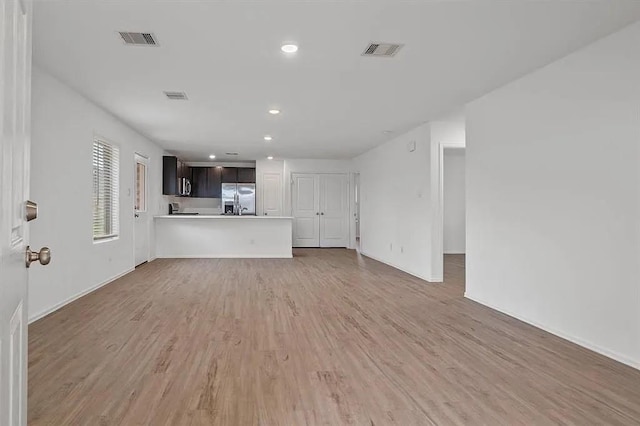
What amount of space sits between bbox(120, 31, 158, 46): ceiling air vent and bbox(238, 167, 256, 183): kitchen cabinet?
8.21 meters

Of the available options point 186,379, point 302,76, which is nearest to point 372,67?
point 302,76

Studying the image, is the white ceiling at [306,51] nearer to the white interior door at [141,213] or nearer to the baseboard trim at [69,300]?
the white interior door at [141,213]

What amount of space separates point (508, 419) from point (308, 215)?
945 centimetres

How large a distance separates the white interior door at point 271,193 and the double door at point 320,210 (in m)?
0.40

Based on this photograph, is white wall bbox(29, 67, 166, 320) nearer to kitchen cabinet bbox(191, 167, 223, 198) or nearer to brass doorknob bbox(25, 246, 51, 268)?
brass doorknob bbox(25, 246, 51, 268)

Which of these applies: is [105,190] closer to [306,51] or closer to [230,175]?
[306,51]

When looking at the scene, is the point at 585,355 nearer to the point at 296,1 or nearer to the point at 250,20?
the point at 296,1

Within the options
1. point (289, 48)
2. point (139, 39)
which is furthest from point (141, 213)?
point (289, 48)

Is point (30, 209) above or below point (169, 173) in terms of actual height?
below

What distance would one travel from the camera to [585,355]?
317 centimetres

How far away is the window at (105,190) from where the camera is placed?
18.5 ft

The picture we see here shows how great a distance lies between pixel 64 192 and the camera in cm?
459

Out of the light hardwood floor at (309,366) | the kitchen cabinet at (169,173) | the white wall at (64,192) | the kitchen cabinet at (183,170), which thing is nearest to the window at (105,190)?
the white wall at (64,192)

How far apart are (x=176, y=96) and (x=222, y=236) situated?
15.6 ft
